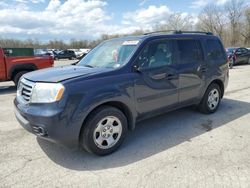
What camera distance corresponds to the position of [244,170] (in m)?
3.10

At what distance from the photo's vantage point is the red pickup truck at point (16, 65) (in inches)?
353

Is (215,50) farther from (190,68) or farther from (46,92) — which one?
(46,92)

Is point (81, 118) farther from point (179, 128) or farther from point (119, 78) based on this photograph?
point (179, 128)

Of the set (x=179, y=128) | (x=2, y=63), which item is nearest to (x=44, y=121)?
(x=179, y=128)

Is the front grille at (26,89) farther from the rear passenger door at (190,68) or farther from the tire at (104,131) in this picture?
the rear passenger door at (190,68)

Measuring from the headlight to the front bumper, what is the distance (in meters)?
0.08

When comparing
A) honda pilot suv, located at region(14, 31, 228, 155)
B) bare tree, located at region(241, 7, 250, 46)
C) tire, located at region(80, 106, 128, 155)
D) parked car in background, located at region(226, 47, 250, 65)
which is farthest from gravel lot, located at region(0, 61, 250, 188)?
bare tree, located at region(241, 7, 250, 46)

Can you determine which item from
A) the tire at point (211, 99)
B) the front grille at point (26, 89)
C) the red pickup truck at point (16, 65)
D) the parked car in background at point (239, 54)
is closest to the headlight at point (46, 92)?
the front grille at point (26, 89)

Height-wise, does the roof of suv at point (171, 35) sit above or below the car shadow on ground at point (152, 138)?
above

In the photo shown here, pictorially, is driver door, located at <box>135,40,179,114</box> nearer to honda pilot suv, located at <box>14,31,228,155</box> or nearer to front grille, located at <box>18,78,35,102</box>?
honda pilot suv, located at <box>14,31,228,155</box>

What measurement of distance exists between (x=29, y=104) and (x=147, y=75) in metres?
1.88

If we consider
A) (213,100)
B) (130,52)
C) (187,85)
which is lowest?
(213,100)

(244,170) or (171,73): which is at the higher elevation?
(171,73)

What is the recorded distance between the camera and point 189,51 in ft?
15.5
